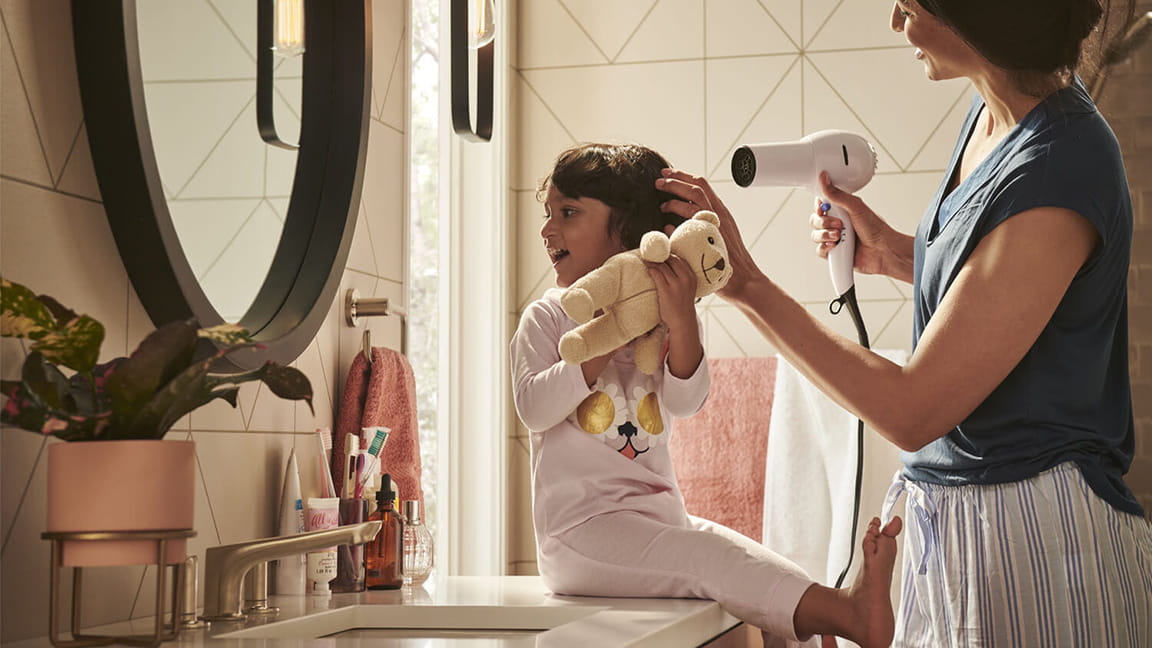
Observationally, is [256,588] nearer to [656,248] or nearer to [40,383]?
[40,383]

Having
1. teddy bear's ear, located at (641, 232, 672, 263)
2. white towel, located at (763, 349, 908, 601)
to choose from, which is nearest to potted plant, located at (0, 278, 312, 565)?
teddy bear's ear, located at (641, 232, 672, 263)

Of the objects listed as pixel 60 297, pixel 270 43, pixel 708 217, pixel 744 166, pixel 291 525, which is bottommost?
pixel 291 525

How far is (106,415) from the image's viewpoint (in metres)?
0.89

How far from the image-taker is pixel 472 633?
133 centimetres

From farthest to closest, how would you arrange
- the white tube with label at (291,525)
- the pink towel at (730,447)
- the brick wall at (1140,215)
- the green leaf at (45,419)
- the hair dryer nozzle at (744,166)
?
the pink towel at (730,447), the brick wall at (1140,215), the hair dryer nozzle at (744,166), the white tube with label at (291,525), the green leaf at (45,419)

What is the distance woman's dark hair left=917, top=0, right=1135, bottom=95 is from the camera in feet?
3.83

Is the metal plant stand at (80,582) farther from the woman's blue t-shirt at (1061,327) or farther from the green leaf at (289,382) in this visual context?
the woman's blue t-shirt at (1061,327)

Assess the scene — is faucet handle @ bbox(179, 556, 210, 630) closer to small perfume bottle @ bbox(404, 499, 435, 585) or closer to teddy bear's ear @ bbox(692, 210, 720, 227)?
small perfume bottle @ bbox(404, 499, 435, 585)

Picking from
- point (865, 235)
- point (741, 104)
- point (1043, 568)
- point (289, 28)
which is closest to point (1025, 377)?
point (1043, 568)

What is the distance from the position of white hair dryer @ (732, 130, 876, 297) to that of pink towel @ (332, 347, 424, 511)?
1.91 ft

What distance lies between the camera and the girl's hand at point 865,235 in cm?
165

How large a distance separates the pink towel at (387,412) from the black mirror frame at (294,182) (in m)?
0.15

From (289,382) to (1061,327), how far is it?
0.75m

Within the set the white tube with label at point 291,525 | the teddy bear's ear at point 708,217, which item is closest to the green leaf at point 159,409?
the white tube with label at point 291,525
